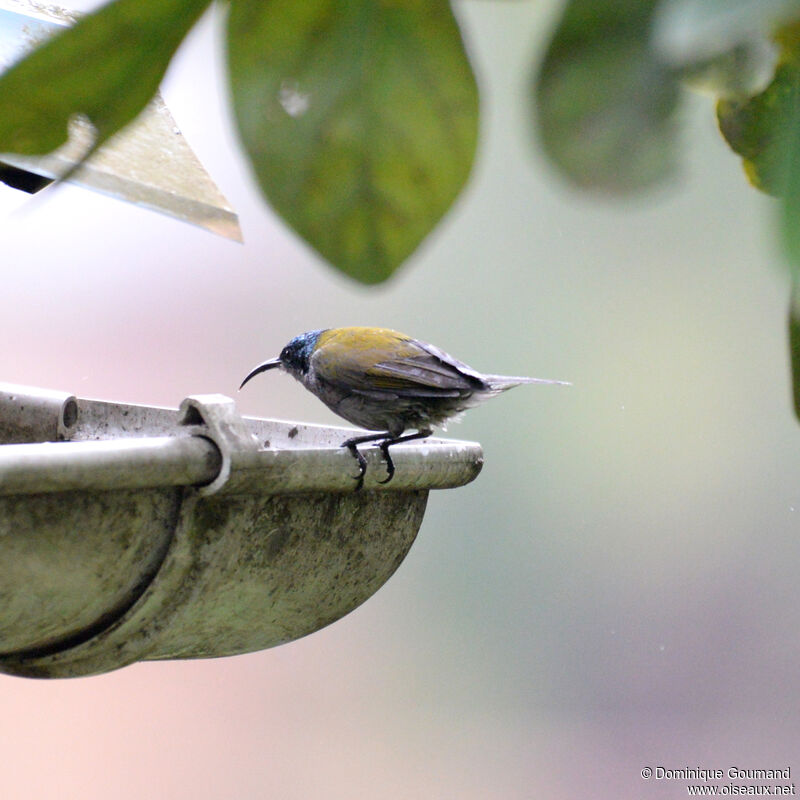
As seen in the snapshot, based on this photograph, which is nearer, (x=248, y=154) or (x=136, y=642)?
(x=248, y=154)

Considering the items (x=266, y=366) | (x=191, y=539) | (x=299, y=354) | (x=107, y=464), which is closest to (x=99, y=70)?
(x=107, y=464)

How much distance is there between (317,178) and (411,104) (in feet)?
0.10

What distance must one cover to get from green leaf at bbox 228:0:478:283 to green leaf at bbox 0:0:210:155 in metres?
0.02

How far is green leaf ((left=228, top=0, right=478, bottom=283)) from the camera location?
24 cm

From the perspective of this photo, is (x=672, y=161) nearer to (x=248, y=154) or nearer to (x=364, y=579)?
(x=248, y=154)

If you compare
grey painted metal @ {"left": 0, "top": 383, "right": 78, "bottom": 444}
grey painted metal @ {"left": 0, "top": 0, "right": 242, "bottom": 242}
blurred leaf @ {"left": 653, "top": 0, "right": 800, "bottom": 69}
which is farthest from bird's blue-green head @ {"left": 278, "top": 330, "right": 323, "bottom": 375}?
blurred leaf @ {"left": 653, "top": 0, "right": 800, "bottom": 69}

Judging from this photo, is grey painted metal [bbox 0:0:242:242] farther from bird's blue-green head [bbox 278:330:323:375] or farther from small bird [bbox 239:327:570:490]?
bird's blue-green head [bbox 278:330:323:375]

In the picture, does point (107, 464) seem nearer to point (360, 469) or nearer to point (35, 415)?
point (360, 469)

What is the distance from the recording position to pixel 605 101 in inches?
8.6

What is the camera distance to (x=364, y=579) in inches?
46.4

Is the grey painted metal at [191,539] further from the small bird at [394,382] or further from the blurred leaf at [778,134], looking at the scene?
the blurred leaf at [778,134]

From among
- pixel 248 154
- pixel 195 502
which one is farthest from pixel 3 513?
pixel 248 154

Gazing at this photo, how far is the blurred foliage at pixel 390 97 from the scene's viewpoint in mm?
215

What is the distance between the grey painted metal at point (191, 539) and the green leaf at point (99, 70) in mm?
531
